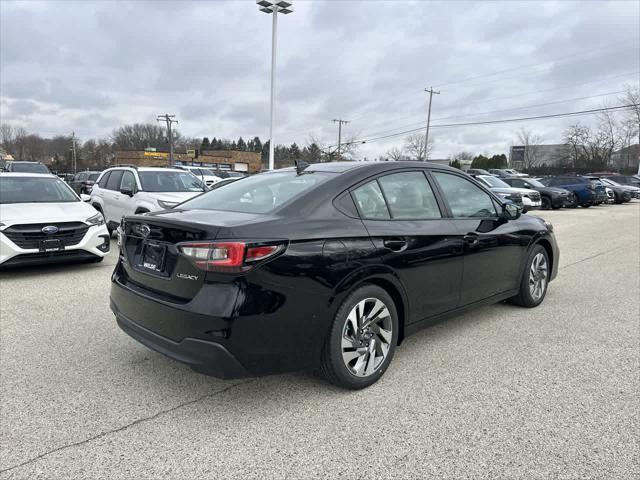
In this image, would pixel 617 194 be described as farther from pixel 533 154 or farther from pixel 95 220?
pixel 533 154

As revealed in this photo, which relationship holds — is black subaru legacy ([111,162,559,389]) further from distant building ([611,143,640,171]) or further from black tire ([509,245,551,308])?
distant building ([611,143,640,171])

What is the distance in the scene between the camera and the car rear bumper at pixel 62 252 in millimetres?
6121

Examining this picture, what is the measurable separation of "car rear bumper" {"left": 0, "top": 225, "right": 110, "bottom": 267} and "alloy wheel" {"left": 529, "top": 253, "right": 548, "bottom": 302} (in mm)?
5919

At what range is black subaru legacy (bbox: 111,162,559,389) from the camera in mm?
2686

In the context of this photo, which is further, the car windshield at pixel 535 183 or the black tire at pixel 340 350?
the car windshield at pixel 535 183

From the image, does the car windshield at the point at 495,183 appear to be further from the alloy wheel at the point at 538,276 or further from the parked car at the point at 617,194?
the alloy wheel at the point at 538,276

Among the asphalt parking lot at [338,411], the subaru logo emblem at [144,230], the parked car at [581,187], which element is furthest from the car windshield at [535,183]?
the subaru logo emblem at [144,230]

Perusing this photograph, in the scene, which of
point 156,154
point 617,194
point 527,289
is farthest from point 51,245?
point 156,154

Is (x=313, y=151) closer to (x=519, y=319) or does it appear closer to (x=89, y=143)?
(x=519, y=319)

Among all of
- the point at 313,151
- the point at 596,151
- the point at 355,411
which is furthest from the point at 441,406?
the point at 596,151

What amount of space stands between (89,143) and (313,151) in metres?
64.8

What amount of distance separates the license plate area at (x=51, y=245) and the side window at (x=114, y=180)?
13.6 feet

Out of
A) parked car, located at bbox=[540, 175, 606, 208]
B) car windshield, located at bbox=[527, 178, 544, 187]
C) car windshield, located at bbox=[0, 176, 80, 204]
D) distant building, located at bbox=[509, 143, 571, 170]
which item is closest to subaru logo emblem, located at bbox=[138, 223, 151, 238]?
car windshield, located at bbox=[0, 176, 80, 204]

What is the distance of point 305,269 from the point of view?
112 inches
